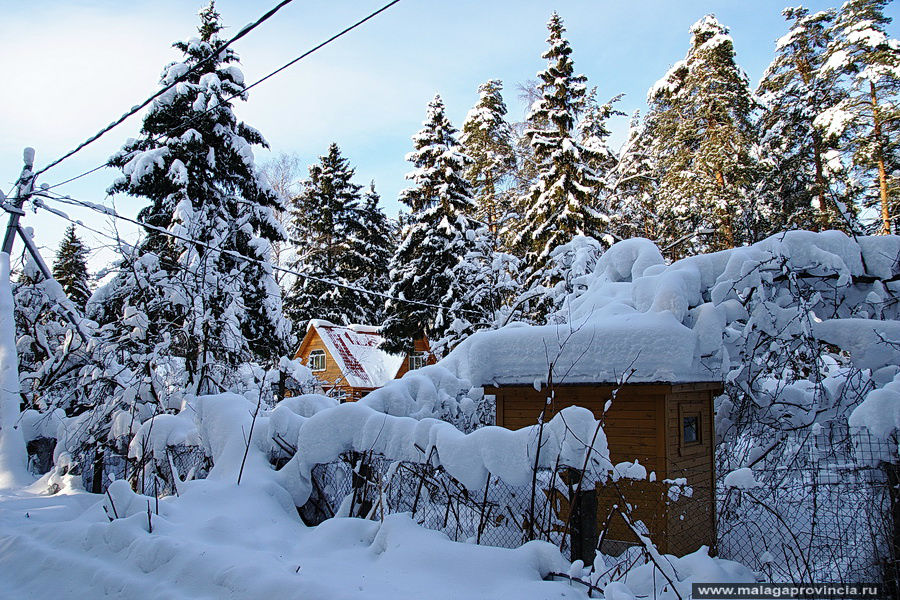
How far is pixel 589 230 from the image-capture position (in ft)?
62.8

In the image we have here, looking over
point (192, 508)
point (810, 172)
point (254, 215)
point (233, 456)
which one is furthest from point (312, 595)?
point (810, 172)

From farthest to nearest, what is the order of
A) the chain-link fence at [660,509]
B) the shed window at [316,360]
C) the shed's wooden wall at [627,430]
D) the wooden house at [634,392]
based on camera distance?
the shed window at [316,360] → the wooden house at [634,392] → the shed's wooden wall at [627,430] → the chain-link fence at [660,509]

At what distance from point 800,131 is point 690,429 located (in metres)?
17.5

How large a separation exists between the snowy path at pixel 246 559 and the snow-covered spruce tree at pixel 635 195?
2025 centimetres

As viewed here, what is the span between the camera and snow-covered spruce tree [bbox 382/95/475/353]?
66.9ft

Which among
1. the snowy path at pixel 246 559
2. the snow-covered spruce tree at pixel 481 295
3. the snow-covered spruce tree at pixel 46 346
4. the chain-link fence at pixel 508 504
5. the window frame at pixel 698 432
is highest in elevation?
the snow-covered spruce tree at pixel 481 295

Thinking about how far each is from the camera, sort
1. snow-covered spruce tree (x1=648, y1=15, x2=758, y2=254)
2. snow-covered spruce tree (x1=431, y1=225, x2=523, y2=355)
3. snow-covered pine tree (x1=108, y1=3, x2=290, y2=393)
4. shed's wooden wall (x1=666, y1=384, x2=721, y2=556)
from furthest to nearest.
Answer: snow-covered spruce tree (x1=648, y1=15, x2=758, y2=254) → snow-covered spruce tree (x1=431, y1=225, x2=523, y2=355) → snow-covered pine tree (x1=108, y1=3, x2=290, y2=393) → shed's wooden wall (x1=666, y1=384, x2=721, y2=556)

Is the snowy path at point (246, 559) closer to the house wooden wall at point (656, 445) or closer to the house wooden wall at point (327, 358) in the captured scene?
the house wooden wall at point (656, 445)

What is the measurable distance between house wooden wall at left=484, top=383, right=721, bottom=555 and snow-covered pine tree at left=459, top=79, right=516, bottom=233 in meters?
20.9

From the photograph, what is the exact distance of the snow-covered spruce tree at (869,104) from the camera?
54.2 feet

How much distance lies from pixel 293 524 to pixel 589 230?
1547 cm

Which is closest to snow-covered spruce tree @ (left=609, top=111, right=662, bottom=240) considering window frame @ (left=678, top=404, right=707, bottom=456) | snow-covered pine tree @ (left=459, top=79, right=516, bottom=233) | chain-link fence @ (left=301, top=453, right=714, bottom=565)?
snow-covered pine tree @ (left=459, top=79, right=516, bottom=233)

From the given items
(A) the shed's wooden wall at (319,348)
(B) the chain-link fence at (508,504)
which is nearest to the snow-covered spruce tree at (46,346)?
(B) the chain-link fence at (508,504)

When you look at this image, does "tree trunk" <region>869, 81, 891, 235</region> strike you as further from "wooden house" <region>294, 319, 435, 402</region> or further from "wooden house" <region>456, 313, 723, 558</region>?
"wooden house" <region>294, 319, 435, 402</region>
